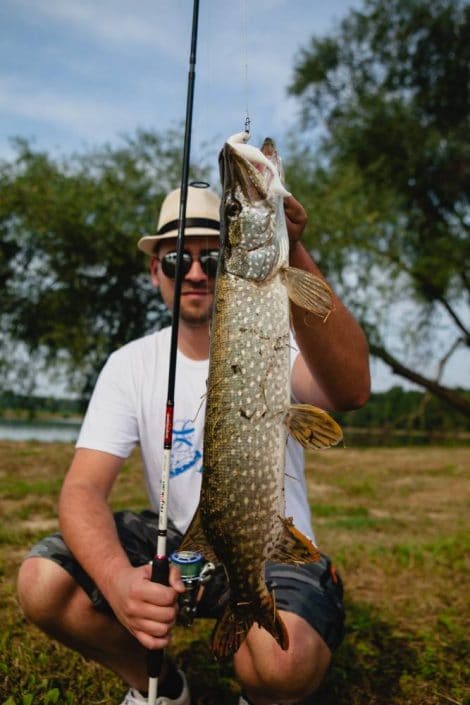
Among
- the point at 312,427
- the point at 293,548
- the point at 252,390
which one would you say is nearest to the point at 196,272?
the point at 252,390

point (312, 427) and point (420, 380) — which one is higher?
point (420, 380)

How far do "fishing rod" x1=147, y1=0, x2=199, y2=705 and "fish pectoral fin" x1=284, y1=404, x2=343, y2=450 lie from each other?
0.62m

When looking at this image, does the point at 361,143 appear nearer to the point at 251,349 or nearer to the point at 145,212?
the point at 145,212

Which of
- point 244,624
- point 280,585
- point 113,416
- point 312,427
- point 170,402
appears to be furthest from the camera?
point 113,416

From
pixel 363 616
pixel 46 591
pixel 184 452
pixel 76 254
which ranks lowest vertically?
pixel 363 616

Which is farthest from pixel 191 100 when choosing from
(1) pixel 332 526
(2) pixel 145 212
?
(2) pixel 145 212

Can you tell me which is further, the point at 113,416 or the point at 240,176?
the point at 113,416

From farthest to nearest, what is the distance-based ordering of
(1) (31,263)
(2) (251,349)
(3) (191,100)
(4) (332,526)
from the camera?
1. (1) (31,263)
2. (4) (332,526)
3. (3) (191,100)
4. (2) (251,349)

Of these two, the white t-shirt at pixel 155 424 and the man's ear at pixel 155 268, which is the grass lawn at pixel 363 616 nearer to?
the white t-shirt at pixel 155 424

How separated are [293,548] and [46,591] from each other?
1.25m

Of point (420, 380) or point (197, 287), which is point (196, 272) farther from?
point (420, 380)

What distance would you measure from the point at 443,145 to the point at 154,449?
57.7ft

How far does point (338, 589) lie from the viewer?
2871mm

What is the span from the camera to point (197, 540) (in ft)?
7.24
